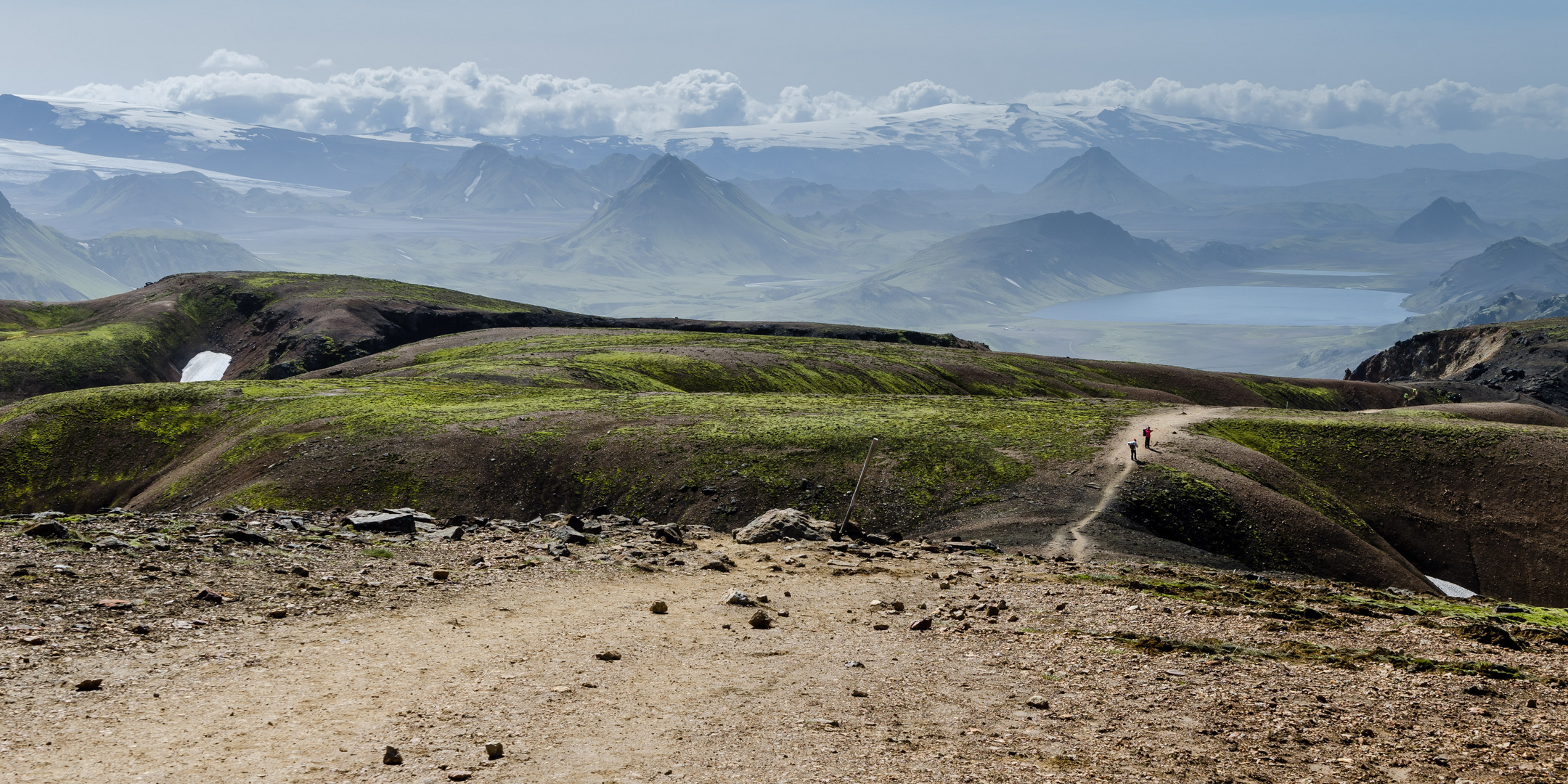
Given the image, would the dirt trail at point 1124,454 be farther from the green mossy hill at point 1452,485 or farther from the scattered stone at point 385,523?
the scattered stone at point 385,523

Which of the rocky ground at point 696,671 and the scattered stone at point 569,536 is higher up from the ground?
the rocky ground at point 696,671

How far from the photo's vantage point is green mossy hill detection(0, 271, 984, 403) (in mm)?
124188

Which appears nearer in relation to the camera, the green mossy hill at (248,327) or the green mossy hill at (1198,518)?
the green mossy hill at (1198,518)

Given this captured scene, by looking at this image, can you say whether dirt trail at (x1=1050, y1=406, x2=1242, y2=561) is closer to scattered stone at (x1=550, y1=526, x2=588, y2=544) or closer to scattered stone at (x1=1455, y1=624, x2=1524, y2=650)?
scattered stone at (x1=1455, y1=624, x2=1524, y2=650)

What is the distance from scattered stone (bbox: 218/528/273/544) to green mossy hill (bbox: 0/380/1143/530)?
18530 millimetres

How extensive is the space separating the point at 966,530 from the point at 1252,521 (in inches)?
584

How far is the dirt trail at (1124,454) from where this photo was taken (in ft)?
136

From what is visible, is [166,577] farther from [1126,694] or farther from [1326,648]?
[1326,648]

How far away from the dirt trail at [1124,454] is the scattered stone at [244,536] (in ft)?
101

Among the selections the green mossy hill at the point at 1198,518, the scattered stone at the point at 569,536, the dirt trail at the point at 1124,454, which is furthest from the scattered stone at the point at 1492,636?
the scattered stone at the point at 569,536

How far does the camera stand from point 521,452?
53188 mm

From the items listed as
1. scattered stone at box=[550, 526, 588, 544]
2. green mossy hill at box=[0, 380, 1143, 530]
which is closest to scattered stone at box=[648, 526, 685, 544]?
scattered stone at box=[550, 526, 588, 544]

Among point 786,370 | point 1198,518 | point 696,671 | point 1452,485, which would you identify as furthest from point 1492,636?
point 786,370

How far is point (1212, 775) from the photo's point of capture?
16.4 m
